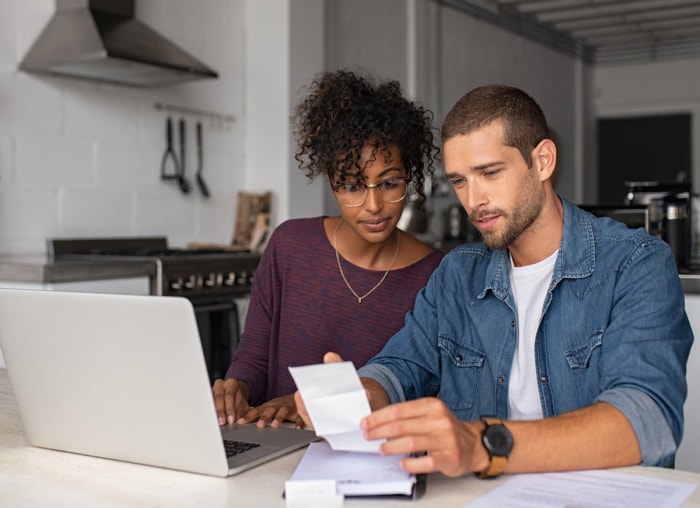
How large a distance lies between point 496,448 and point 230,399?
2.06 ft

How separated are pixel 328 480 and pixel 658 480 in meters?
0.42

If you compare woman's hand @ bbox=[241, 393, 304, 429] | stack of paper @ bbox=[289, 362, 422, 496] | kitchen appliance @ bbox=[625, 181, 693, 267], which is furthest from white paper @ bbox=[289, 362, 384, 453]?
kitchen appliance @ bbox=[625, 181, 693, 267]

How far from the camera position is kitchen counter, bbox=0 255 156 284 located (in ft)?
9.33

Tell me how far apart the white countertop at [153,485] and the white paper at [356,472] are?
0.02 m

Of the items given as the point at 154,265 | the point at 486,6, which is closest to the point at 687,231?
the point at 154,265

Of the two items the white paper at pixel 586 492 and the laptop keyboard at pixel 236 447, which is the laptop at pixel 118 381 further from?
the white paper at pixel 586 492

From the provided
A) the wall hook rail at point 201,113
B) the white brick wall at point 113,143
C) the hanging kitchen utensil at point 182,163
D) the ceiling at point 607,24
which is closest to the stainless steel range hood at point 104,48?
the white brick wall at point 113,143

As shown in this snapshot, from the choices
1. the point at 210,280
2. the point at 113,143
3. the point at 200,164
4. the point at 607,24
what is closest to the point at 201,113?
the point at 200,164

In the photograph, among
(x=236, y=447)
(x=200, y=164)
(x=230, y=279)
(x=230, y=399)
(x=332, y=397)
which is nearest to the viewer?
(x=332, y=397)

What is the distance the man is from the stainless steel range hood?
81.4 inches

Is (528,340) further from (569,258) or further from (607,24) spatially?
(607,24)

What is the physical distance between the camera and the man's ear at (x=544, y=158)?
5.08 ft

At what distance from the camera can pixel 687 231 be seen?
2896mm

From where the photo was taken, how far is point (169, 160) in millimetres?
4055
